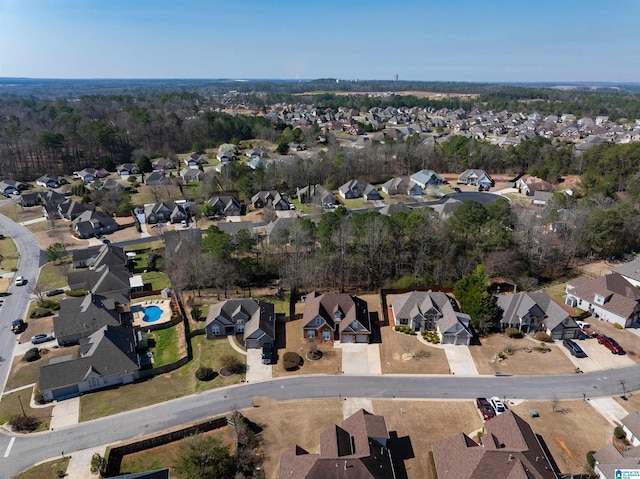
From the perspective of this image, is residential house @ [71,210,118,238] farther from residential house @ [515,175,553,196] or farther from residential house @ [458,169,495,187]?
residential house @ [515,175,553,196]

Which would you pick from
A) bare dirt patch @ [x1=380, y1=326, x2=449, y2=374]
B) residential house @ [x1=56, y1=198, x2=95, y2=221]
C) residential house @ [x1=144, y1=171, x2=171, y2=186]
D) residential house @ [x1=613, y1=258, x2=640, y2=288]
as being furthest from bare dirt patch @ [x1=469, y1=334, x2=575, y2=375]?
residential house @ [x1=144, y1=171, x2=171, y2=186]

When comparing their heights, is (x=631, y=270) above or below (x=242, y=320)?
above

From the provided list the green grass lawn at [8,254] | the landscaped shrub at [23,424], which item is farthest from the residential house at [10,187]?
the landscaped shrub at [23,424]

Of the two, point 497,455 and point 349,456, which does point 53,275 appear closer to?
point 349,456

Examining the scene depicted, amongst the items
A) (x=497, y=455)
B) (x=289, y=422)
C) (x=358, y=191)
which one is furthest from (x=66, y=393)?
(x=358, y=191)

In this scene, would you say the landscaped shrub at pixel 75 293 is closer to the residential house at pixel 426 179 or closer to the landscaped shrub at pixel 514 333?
the landscaped shrub at pixel 514 333
